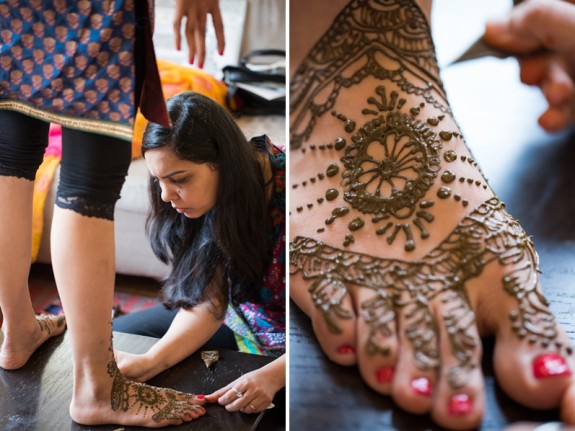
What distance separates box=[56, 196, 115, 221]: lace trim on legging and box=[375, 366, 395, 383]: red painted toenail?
0.27 meters

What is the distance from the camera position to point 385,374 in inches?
15.8

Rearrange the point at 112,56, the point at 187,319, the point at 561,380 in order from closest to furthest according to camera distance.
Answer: the point at 561,380 < the point at 112,56 < the point at 187,319

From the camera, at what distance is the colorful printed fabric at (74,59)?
474 mm

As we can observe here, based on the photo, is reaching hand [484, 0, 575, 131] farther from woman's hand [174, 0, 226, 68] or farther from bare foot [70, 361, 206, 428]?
bare foot [70, 361, 206, 428]

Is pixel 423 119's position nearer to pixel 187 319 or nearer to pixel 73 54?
pixel 73 54

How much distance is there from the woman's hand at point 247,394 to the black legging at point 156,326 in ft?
0.58

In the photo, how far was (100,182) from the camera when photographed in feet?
1.77

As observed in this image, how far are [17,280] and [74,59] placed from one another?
28 centimetres

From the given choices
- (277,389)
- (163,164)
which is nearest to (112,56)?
(163,164)

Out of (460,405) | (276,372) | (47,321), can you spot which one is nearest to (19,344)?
(47,321)

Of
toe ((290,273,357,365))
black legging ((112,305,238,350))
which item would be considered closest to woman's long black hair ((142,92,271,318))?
black legging ((112,305,238,350))

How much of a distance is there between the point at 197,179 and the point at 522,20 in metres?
0.34

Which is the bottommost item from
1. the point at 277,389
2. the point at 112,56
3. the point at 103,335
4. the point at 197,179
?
the point at 277,389

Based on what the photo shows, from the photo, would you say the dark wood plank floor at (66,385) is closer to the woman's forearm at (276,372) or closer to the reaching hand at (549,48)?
the woman's forearm at (276,372)
